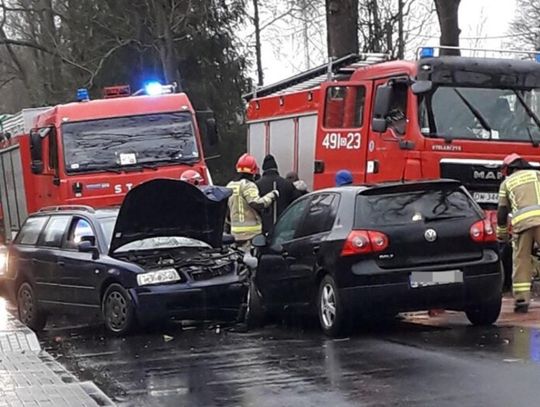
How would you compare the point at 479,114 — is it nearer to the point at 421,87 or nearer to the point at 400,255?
the point at 421,87

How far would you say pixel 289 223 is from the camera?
11.8 metres

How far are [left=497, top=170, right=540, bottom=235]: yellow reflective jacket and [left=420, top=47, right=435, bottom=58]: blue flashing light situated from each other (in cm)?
253

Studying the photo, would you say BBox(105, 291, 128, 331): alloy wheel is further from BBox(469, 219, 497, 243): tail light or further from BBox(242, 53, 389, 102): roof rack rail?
BBox(242, 53, 389, 102): roof rack rail

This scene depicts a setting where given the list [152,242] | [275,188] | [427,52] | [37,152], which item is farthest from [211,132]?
[152,242]

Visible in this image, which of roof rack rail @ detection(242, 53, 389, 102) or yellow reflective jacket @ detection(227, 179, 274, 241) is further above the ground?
roof rack rail @ detection(242, 53, 389, 102)

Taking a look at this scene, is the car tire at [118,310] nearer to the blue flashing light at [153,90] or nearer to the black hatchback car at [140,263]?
the black hatchback car at [140,263]

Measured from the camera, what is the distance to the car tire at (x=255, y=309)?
12.2 m

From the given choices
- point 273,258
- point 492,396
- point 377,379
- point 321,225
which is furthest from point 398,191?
point 492,396

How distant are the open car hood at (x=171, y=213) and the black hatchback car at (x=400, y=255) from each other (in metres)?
1.94

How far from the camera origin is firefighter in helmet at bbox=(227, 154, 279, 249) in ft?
46.3

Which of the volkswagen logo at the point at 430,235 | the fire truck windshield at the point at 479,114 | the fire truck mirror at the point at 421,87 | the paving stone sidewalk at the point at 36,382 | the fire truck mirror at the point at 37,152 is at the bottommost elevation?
the paving stone sidewalk at the point at 36,382

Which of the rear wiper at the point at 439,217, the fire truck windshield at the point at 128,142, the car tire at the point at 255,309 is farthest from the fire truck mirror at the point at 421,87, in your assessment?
the fire truck windshield at the point at 128,142

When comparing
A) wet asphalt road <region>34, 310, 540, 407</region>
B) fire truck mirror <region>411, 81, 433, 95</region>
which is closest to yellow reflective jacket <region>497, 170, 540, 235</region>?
wet asphalt road <region>34, 310, 540, 407</region>

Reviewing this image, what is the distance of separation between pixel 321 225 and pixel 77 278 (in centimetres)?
313
